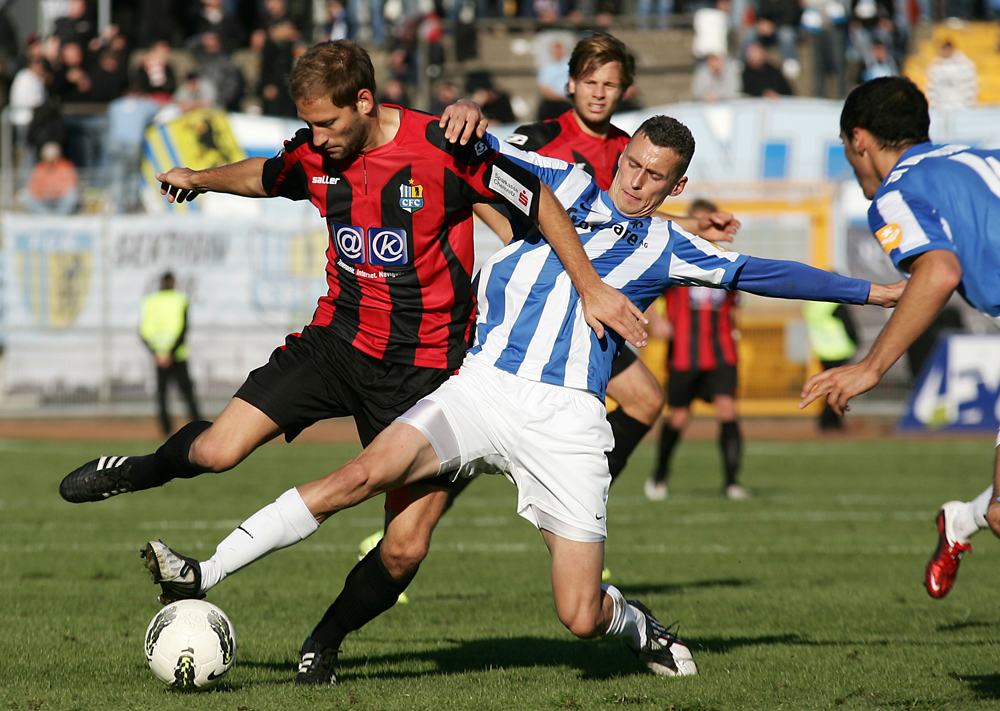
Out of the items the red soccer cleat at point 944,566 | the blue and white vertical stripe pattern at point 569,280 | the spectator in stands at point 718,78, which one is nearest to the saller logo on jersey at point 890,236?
the blue and white vertical stripe pattern at point 569,280

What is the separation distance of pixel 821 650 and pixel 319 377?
261cm

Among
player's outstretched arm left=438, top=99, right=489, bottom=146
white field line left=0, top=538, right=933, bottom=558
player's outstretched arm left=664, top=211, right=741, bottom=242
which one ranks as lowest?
white field line left=0, top=538, right=933, bottom=558

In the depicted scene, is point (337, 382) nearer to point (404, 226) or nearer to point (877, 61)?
point (404, 226)

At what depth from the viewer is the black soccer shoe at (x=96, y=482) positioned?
4.88 meters

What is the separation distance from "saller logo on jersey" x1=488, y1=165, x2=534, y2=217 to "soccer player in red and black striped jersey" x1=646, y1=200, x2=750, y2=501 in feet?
23.1

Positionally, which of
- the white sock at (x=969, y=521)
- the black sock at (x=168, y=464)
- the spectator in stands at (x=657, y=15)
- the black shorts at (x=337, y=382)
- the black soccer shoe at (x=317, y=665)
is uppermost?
the spectator in stands at (x=657, y=15)

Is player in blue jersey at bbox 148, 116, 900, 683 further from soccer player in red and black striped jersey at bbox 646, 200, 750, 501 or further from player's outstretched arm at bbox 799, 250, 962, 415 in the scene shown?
soccer player in red and black striped jersey at bbox 646, 200, 750, 501

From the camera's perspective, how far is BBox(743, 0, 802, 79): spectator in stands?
22.8 m

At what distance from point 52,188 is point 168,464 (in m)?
17.0

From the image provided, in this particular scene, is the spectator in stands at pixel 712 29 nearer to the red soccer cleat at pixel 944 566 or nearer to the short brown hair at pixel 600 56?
the short brown hair at pixel 600 56

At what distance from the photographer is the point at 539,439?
182 inches

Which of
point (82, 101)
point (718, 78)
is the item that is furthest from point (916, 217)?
point (82, 101)

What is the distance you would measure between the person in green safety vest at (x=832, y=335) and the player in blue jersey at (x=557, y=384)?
12.8 m

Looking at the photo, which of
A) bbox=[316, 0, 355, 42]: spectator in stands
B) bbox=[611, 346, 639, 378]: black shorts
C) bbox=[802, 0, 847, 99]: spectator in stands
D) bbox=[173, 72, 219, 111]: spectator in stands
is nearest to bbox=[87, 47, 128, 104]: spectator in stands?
bbox=[173, 72, 219, 111]: spectator in stands
